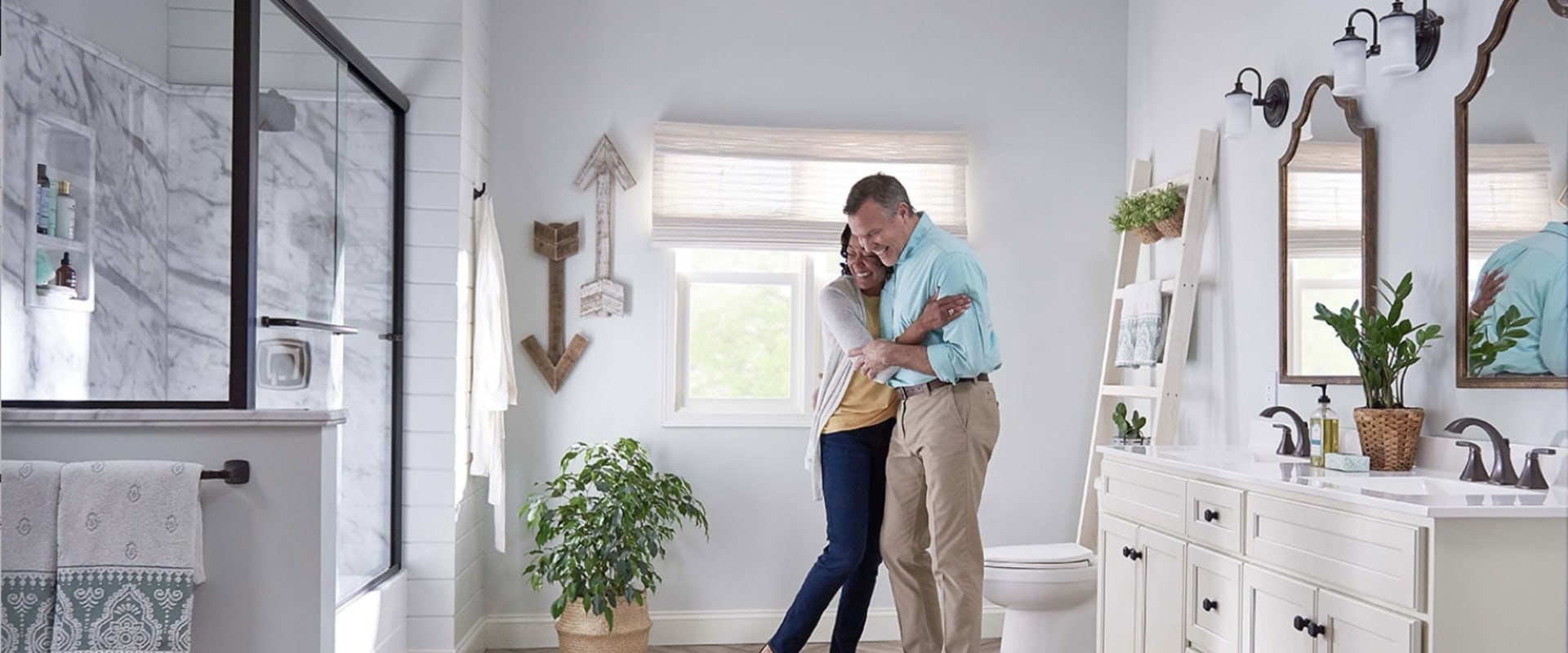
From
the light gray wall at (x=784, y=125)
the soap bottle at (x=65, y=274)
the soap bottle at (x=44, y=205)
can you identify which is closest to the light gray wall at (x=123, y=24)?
the soap bottle at (x=44, y=205)

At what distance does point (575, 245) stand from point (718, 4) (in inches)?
42.6

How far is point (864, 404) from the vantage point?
328 cm

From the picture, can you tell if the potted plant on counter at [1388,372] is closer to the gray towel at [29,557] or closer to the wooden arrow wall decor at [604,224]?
the wooden arrow wall decor at [604,224]

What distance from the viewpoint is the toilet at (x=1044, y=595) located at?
360 centimetres

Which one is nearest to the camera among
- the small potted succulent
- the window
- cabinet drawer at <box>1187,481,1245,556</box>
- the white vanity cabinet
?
the white vanity cabinet

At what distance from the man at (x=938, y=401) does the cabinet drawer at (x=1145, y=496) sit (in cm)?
45

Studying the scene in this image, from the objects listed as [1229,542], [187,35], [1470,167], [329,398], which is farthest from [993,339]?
[187,35]

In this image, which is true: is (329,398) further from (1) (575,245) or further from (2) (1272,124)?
(2) (1272,124)

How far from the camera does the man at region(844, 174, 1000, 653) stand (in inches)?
117

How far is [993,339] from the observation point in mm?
3037

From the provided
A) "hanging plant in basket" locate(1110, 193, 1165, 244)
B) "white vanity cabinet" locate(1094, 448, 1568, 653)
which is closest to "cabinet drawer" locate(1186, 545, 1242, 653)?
"white vanity cabinet" locate(1094, 448, 1568, 653)

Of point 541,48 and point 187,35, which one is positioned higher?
point 541,48

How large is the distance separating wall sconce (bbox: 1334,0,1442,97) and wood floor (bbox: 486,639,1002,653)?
2.35 m

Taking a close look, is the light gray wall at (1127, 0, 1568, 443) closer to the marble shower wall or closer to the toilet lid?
the toilet lid
